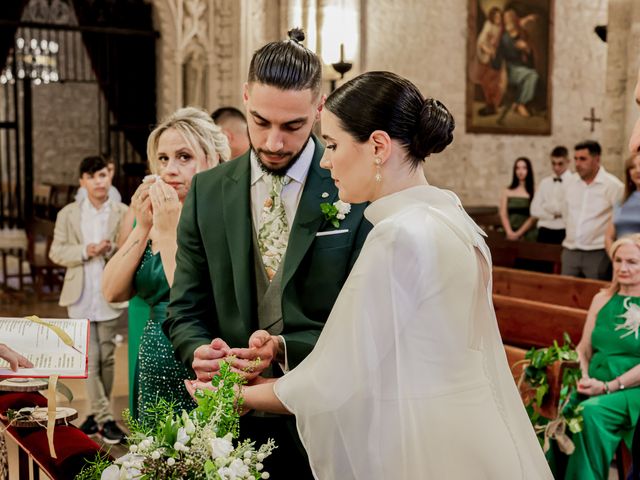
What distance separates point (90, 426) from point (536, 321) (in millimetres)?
2815

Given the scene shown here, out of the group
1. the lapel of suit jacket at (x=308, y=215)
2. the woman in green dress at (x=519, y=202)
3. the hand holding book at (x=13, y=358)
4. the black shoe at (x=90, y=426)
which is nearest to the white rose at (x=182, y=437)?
the lapel of suit jacket at (x=308, y=215)

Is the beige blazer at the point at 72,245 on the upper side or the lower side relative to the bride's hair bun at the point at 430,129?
lower

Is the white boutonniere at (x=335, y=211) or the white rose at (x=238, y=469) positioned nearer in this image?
the white rose at (x=238, y=469)

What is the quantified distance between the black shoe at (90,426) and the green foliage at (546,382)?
2693 millimetres

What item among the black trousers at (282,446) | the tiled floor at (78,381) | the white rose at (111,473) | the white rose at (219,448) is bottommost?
the tiled floor at (78,381)

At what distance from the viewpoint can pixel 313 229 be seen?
214 centimetres

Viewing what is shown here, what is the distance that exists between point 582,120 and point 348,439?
12.0 metres

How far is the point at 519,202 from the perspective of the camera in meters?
10.0

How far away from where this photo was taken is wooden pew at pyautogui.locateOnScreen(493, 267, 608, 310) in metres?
6.38

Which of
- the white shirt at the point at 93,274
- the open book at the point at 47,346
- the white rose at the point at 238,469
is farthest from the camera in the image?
the white shirt at the point at 93,274

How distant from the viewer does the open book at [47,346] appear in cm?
225

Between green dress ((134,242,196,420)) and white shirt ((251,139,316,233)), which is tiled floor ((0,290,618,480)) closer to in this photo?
green dress ((134,242,196,420))

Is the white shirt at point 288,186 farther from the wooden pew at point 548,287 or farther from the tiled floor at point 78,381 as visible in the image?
the wooden pew at point 548,287

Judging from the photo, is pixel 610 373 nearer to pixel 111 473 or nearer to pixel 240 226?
pixel 240 226
